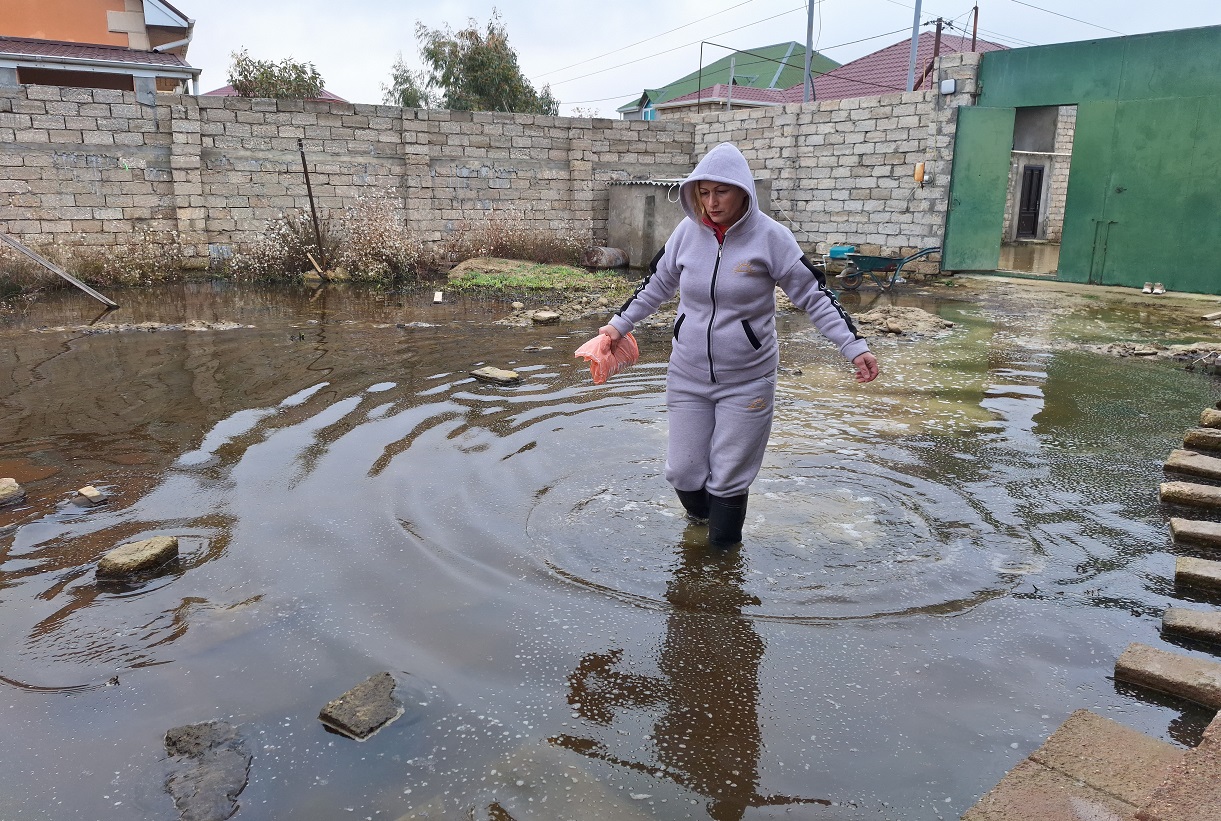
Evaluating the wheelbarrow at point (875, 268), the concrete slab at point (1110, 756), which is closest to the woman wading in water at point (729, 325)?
the concrete slab at point (1110, 756)

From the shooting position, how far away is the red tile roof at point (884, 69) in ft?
82.2

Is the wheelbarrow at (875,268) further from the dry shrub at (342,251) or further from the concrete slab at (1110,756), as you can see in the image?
the concrete slab at (1110,756)

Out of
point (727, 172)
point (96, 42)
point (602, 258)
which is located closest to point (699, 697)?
point (727, 172)

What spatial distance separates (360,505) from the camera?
3936mm

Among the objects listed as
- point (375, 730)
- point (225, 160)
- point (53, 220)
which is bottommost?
point (375, 730)

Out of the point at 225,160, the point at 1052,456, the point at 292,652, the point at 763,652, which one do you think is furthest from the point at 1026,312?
the point at 225,160

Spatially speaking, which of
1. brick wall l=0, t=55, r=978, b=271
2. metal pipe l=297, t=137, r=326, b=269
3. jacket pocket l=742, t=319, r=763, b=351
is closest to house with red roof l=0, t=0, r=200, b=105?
brick wall l=0, t=55, r=978, b=271

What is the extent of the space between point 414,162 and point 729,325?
12224mm

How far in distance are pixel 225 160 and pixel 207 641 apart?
481 inches

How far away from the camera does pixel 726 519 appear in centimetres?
342

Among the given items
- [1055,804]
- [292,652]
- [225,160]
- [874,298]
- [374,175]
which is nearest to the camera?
[1055,804]

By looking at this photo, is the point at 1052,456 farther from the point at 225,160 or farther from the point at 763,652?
the point at 225,160

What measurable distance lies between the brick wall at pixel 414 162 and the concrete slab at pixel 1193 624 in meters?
11.4

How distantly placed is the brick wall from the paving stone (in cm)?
949
